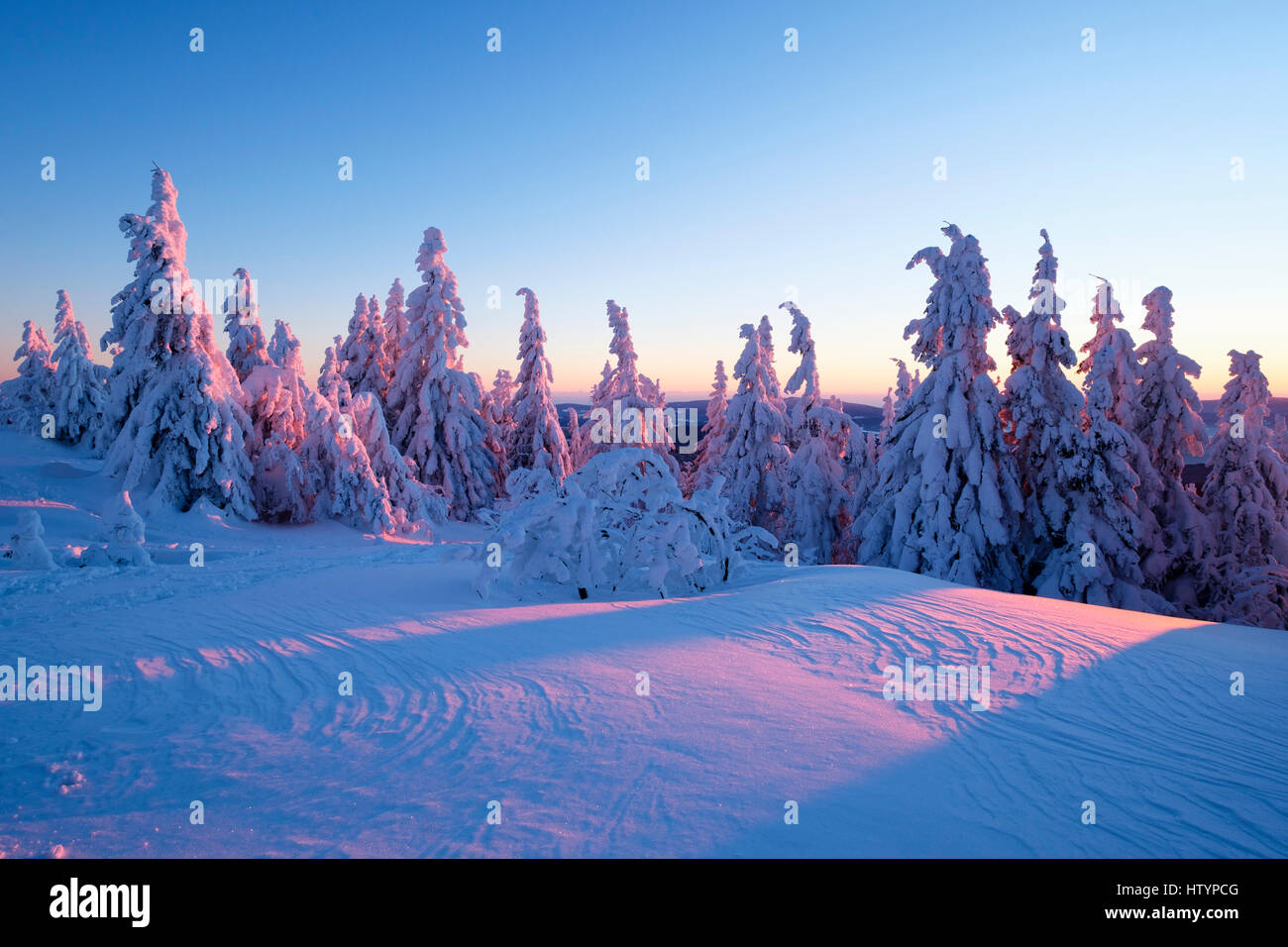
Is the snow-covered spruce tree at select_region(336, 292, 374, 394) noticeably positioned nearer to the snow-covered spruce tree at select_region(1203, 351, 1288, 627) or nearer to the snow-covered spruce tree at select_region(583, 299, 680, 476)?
the snow-covered spruce tree at select_region(583, 299, 680, 476)

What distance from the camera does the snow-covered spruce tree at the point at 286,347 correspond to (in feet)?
71.7

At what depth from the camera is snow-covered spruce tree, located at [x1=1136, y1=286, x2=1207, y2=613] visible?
1905 centimetres

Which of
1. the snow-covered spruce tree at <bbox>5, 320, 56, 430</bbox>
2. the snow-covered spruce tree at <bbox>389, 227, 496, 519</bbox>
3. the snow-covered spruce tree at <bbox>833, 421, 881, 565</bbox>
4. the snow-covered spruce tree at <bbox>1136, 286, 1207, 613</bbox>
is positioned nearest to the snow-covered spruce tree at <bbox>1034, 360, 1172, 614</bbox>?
the snow-covered spruce tree at <bbox>1136, 286, 1207, 613</bbox>

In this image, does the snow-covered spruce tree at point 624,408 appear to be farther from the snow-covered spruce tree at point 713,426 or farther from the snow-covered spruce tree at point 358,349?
the snow-covered spruce tree at point 358,349

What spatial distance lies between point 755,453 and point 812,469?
10.3ft

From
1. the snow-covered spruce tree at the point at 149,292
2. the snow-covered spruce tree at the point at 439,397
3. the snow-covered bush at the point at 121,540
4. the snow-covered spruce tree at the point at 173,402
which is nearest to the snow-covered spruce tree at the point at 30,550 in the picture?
the snow-covered bush at the point at 121,540

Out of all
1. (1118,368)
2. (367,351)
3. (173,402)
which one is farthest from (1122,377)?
(367,351)

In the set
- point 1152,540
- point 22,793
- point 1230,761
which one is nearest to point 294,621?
point 22,793

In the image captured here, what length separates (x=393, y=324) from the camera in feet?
107

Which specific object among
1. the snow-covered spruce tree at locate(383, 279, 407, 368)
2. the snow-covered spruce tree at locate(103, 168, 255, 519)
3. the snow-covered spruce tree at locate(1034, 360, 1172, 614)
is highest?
the snow-covered spruce tree at locate(383, 279, 407, 368)

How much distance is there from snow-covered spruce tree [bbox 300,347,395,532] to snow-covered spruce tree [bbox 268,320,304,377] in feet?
6.04

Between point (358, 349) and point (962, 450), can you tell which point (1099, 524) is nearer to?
point (962, 450)

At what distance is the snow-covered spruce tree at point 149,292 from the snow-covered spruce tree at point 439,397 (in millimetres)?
10035

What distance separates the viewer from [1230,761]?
3.91 m
